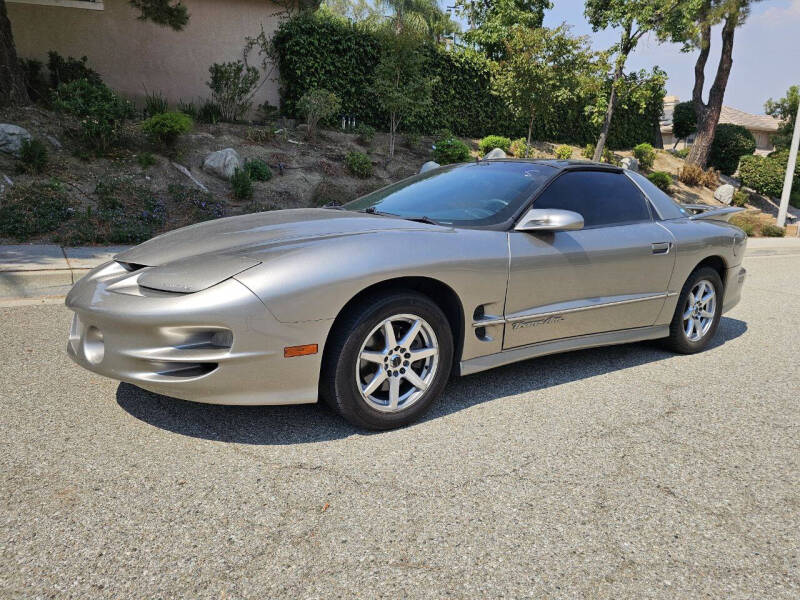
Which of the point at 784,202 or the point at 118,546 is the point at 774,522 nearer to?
the point at 118,546

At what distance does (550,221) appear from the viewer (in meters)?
3.46

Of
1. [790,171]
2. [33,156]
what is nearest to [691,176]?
[790,171]

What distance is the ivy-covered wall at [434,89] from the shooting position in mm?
15570

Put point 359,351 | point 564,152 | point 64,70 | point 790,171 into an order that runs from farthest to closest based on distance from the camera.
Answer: point 564,152 < point 790,171 < point 64,70 < point 359,351

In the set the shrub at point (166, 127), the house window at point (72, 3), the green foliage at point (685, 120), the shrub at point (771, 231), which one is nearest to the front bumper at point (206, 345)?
the shrub at point (166, 127)

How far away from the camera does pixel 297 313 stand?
2.71 meters

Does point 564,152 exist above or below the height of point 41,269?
above

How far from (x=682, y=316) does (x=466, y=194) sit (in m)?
2.04

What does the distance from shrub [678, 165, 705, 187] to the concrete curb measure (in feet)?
69.3

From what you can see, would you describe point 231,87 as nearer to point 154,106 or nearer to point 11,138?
point 154,106

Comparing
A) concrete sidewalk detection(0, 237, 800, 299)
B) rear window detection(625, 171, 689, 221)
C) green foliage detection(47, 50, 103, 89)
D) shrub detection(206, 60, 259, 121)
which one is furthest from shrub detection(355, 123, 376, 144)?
rear window detection(625, 171, 689, 221)

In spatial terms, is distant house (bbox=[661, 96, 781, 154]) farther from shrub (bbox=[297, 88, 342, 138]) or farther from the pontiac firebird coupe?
the pontiac firebird coupe

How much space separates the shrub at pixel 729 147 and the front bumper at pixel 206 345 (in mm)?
27452

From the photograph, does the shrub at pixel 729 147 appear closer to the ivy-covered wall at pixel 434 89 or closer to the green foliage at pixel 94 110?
the ivy-covered wall at pixel 434 89
